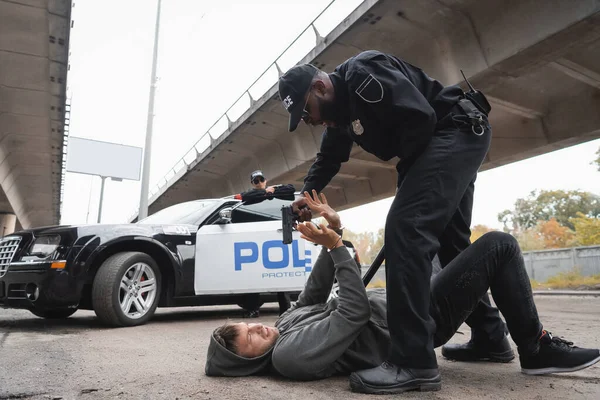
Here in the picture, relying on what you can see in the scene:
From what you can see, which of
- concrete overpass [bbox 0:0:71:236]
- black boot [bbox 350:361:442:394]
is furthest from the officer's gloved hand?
concrete overpass [bbox 0:0:71:236]

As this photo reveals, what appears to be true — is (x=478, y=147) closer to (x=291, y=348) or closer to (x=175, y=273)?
(x=291, y=348)

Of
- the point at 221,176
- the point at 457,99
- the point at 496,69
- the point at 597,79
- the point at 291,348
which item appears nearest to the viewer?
the point at 291,348

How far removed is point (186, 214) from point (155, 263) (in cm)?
92

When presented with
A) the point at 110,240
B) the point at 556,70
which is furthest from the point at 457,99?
the point at 556,70

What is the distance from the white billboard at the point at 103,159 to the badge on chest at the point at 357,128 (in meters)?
17.1

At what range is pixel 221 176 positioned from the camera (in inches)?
718

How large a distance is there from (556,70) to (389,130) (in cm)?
789

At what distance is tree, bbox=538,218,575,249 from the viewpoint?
2001 inches

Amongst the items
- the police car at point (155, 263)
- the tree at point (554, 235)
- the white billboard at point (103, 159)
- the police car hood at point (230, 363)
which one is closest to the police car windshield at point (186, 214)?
the police car at point (155, 263)

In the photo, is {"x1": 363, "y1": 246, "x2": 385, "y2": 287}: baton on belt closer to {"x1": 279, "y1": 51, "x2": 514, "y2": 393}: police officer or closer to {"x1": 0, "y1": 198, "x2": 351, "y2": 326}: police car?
{"x1": 279, "y1": 51, "x2": 514, "y2": 393}: police officer

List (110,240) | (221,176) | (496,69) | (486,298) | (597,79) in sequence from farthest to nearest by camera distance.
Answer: (221,176), (597,79), (496,69), (110,240), (486,298)

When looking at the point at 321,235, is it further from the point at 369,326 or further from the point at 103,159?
the point at 103,159

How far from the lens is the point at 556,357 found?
2.31 m

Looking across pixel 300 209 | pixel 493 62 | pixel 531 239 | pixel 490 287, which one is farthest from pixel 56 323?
pixel 531 239
